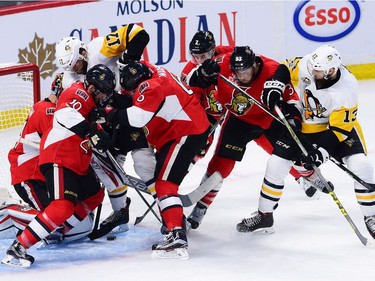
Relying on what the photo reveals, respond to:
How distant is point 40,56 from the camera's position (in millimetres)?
7340

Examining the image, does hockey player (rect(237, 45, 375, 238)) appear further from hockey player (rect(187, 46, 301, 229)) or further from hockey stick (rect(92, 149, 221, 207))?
hockey stick (rect(92, 149, 221, 207))

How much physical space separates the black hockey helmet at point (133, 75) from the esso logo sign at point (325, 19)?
3227mm

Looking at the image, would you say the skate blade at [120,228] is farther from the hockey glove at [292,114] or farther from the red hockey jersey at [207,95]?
the hockey glove at [292,114]

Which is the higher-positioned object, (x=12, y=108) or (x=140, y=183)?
(x=12, y=108)

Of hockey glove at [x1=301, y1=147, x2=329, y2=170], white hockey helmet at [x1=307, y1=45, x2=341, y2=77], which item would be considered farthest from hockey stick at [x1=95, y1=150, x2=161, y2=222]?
Answer: white hockey helmet at [x1=307, y1=45, x2=341, y2=77]

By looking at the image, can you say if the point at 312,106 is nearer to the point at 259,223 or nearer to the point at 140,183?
the point at 259,223

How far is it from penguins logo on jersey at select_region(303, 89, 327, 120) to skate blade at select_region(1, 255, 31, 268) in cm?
159

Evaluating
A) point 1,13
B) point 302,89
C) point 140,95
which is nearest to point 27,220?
point 140,95

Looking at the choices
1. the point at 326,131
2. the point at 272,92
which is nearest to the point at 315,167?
the point at 326,131

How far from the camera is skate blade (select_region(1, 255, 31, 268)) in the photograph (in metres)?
5.04

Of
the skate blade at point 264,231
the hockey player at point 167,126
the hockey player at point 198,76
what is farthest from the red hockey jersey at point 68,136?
the skate blade at point 264,231

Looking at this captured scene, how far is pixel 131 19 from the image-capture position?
7.71 meters

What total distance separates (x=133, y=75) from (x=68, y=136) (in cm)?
42

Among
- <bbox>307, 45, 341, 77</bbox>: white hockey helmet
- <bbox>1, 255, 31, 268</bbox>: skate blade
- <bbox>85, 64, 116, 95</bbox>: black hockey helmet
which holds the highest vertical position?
<bbox>307, 45, 341, 77</bbox>: white hockey helmet
